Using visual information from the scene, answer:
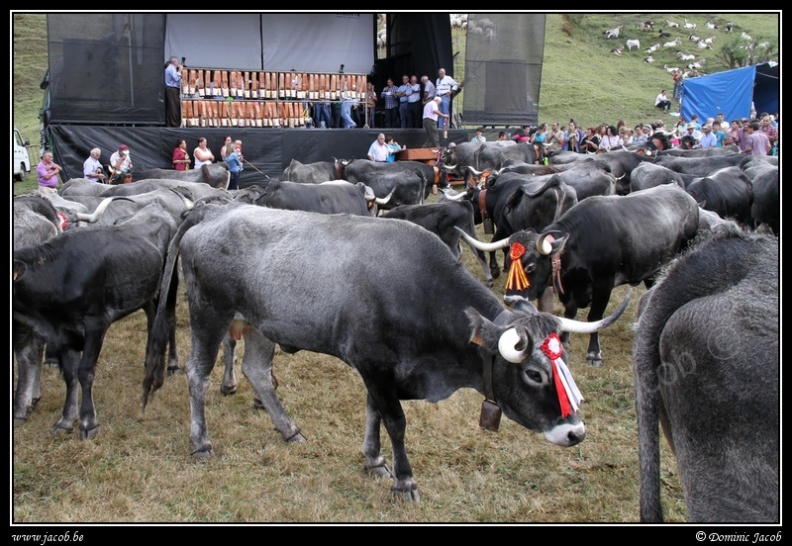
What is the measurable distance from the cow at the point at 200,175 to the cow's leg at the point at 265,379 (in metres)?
11.1

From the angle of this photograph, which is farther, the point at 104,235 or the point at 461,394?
the point at 461,394

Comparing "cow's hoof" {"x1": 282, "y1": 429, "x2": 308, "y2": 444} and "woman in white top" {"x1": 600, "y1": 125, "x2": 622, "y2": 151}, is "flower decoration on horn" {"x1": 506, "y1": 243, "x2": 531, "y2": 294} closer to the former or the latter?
"cow's hoof" {"x1": 282, "y1": 429, "x2": 308, "y2": 444}

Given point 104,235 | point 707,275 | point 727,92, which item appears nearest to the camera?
point 707,275

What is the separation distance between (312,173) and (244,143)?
4232 mm

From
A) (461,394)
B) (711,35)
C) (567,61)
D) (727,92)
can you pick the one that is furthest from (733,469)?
(711,35)

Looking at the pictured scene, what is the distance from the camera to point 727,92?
32750 mm

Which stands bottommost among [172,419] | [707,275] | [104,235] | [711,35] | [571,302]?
[172,419]

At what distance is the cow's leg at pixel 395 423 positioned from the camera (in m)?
4.98

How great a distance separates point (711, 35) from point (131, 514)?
206 feet

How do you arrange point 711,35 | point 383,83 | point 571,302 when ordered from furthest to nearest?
point 711,35
point 383,83
point 571,302

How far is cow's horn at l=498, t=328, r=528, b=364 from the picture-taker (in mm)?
4223

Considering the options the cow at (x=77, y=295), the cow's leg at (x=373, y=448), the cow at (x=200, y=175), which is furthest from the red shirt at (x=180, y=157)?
the cow's leg at (x=373, y=448)

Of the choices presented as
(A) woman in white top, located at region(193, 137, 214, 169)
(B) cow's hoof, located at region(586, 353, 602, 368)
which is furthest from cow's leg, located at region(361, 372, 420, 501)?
(A) woman in white top, located at region(193, 137, 214, 169)

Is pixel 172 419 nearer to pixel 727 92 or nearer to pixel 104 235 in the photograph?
pixel 104 235
